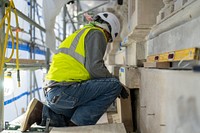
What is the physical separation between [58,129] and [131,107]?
78 cm

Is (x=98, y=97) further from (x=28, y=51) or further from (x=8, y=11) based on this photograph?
(x=28, y=51)

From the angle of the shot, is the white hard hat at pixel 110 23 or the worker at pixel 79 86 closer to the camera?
the worker at pixel 79 86

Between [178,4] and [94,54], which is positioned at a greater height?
[178,4]

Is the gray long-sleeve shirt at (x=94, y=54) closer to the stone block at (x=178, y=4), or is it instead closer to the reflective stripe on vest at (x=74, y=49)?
the reflective stripe on vest at (x=74, y=49)

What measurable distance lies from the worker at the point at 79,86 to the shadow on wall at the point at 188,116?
1.09 meters

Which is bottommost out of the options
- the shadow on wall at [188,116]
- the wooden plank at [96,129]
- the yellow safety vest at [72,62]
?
the wooden plank at [96,129]

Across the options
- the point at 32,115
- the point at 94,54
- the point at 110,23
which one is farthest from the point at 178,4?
the point at 32,115

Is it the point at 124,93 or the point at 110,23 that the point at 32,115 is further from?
the point at 110,23

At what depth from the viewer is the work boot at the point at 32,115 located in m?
1.67

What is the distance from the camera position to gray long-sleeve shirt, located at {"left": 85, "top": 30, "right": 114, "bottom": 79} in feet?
5.75

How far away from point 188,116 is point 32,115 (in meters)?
1.38

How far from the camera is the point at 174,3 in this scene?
1314 millimetres

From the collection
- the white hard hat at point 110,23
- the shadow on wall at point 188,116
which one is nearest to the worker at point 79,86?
the white hard hat at point 110,23

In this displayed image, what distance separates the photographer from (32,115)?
5.80 ft
